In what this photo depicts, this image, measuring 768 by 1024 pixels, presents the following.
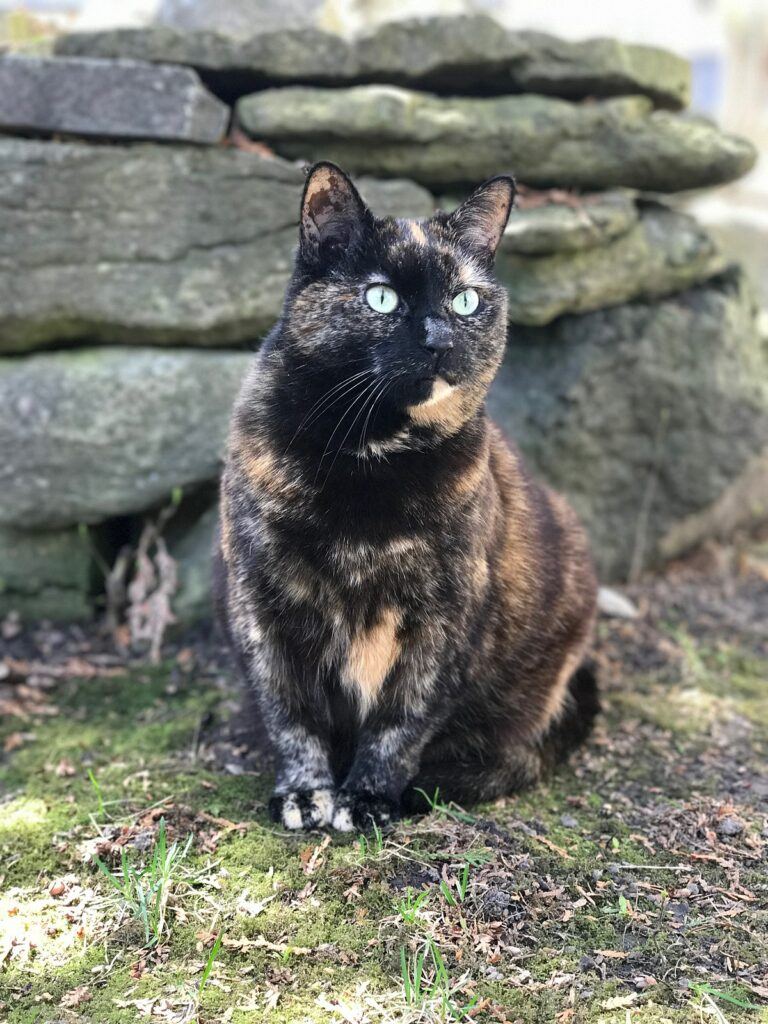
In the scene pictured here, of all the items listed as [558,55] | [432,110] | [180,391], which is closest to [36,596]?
[180,391]

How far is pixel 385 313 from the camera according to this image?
100 inches

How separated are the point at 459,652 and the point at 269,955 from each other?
3.23 ft

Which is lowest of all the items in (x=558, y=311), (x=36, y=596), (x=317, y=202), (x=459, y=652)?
(x=36, y=596)

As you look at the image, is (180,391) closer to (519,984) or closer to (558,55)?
(558,55)

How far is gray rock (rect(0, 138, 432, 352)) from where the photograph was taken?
3896 millimetres

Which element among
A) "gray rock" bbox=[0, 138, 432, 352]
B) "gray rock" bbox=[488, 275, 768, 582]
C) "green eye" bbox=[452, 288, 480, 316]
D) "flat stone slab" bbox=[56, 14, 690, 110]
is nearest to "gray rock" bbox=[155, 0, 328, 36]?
"flat stone slab" bbox=[56, 14, 690, 110]

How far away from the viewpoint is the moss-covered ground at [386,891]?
2156 millimetres

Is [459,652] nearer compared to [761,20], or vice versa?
[459,652]

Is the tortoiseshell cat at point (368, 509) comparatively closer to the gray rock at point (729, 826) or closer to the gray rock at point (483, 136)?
the gray rock at point (729, 826)

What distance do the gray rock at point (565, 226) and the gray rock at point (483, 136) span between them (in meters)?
0.18

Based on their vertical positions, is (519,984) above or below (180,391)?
below

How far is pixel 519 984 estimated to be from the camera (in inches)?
86.9

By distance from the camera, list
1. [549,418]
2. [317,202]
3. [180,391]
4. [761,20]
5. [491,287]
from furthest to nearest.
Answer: [761,20]
[549,418]
[180,391]
[491,287]
[317,202]

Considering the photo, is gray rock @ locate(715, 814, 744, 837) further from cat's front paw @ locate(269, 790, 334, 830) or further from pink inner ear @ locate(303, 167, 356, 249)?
pink inner ear @ locate(303, 167, 356, 249)
